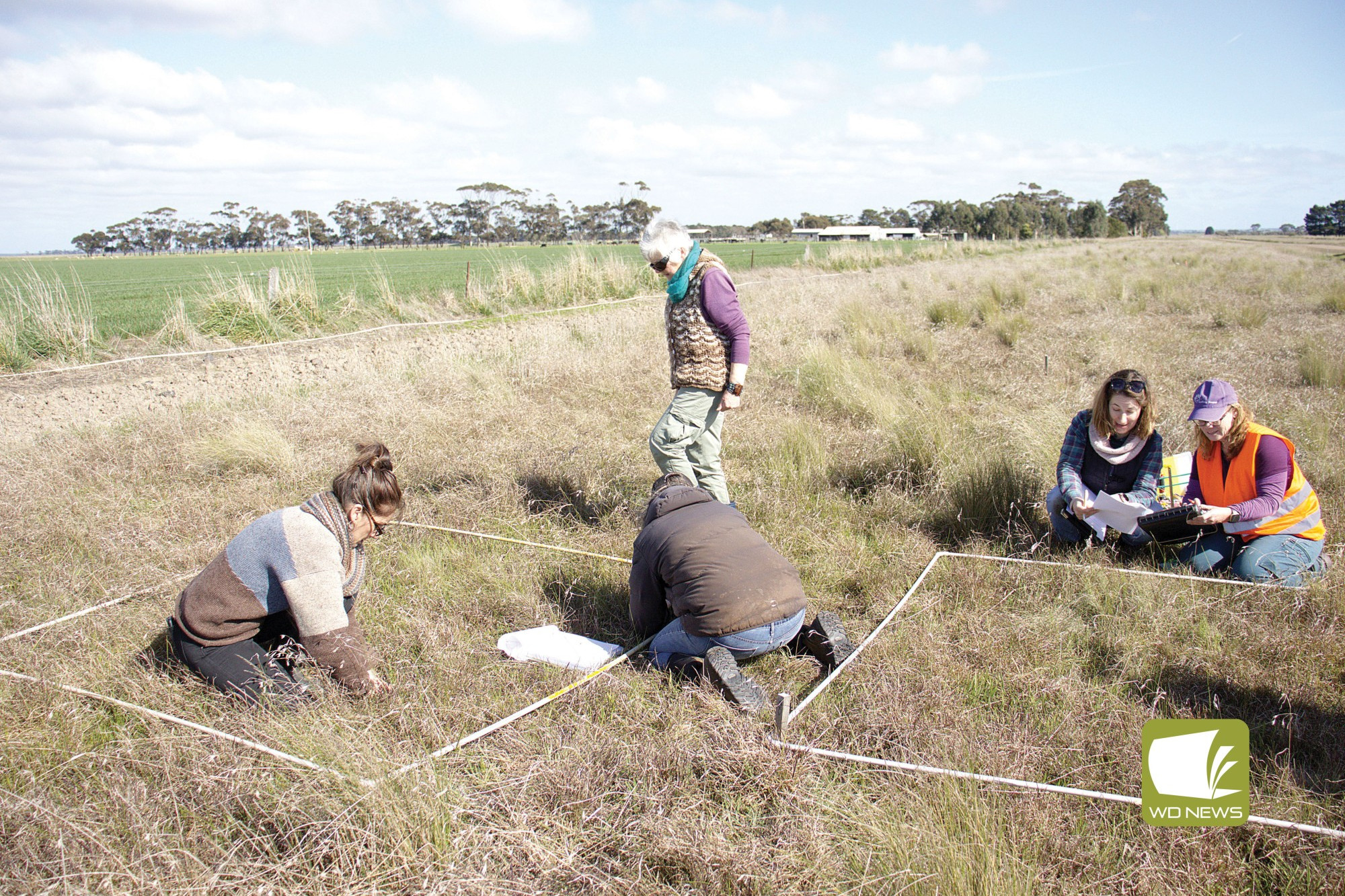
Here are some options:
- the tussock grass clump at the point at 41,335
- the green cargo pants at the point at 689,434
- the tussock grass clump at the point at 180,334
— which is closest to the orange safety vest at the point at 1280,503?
the green cargo pants at the point at 689,434

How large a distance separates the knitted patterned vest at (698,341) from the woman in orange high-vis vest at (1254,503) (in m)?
2.40

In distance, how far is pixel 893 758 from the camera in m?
2.59

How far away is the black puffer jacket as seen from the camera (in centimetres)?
292

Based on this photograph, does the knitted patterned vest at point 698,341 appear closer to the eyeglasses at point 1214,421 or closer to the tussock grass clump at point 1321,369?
the eyeglasses at point 1214,421

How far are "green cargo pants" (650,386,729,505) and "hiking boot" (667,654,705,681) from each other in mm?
1144

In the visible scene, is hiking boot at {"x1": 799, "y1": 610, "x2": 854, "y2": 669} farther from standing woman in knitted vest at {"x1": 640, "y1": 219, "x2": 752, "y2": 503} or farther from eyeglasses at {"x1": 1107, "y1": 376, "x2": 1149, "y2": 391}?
eyeglasses at {"x1": 1107, "y1": 376, "x2": 1149, "y2": 391}

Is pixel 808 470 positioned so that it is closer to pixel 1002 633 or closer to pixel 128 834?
pixel 1002 633

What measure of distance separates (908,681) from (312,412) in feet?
20.0

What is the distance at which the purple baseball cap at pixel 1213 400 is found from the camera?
12.1ft

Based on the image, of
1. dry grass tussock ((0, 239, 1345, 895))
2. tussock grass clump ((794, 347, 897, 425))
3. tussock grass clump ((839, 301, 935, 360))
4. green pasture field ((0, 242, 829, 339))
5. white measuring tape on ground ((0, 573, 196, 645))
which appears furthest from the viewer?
green pasture field ((0, 242, 829, 339))

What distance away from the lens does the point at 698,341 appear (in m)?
4.11

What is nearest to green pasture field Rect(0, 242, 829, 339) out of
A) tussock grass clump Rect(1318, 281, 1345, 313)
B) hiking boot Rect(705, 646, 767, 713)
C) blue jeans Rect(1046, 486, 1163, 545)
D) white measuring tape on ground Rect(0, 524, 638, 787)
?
white measuring tape on ground Rect(0, 524, 638, 787)

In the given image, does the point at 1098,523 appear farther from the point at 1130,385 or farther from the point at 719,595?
the point at 719,595

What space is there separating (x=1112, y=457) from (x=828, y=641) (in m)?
2.14
